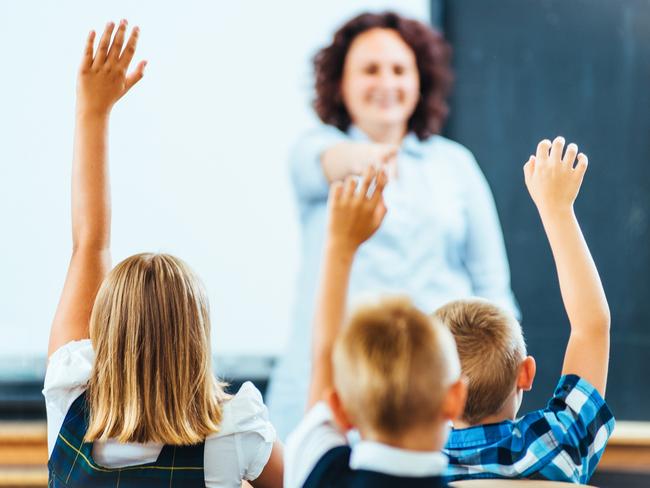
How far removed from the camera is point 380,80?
260 centimetres

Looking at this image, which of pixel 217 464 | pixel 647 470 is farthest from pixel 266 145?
pixel 217 464

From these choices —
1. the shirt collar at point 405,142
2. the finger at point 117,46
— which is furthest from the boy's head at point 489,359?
the shirt collar at point 405,142

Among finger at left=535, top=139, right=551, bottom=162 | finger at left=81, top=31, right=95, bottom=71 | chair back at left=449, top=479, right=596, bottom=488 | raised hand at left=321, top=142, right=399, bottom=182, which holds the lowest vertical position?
chair back at left=449, top=479, right=596, bottom=488

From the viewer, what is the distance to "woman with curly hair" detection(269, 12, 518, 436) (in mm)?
2494

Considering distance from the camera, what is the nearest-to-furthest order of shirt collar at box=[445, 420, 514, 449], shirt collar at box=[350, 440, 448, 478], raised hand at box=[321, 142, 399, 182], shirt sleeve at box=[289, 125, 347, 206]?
1. shirt collar at box=[350, 440, 448, 478]
2. shirt collar at box=[445, 420, 514, 449]
3. raised hand at box=[321, 142, 399, 182]
4. shirt sleeve at box=[289, 125, 347, 206]

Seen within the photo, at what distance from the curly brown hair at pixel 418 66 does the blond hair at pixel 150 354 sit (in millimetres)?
1631

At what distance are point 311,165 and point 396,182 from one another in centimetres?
25

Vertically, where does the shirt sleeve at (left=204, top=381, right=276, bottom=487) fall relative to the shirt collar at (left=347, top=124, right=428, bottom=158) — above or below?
below

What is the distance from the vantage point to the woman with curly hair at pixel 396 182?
2.49 metres

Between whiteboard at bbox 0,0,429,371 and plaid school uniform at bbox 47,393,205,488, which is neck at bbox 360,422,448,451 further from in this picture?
whiteboard at bbox 0,0,429,371

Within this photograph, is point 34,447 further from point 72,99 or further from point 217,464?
point 217,464

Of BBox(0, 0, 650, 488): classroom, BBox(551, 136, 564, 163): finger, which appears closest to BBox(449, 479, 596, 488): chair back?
BBox(551, 136, 564, 163): finger

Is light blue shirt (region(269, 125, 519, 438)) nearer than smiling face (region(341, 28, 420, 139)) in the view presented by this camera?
Yes

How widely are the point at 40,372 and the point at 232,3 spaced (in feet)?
4.06
